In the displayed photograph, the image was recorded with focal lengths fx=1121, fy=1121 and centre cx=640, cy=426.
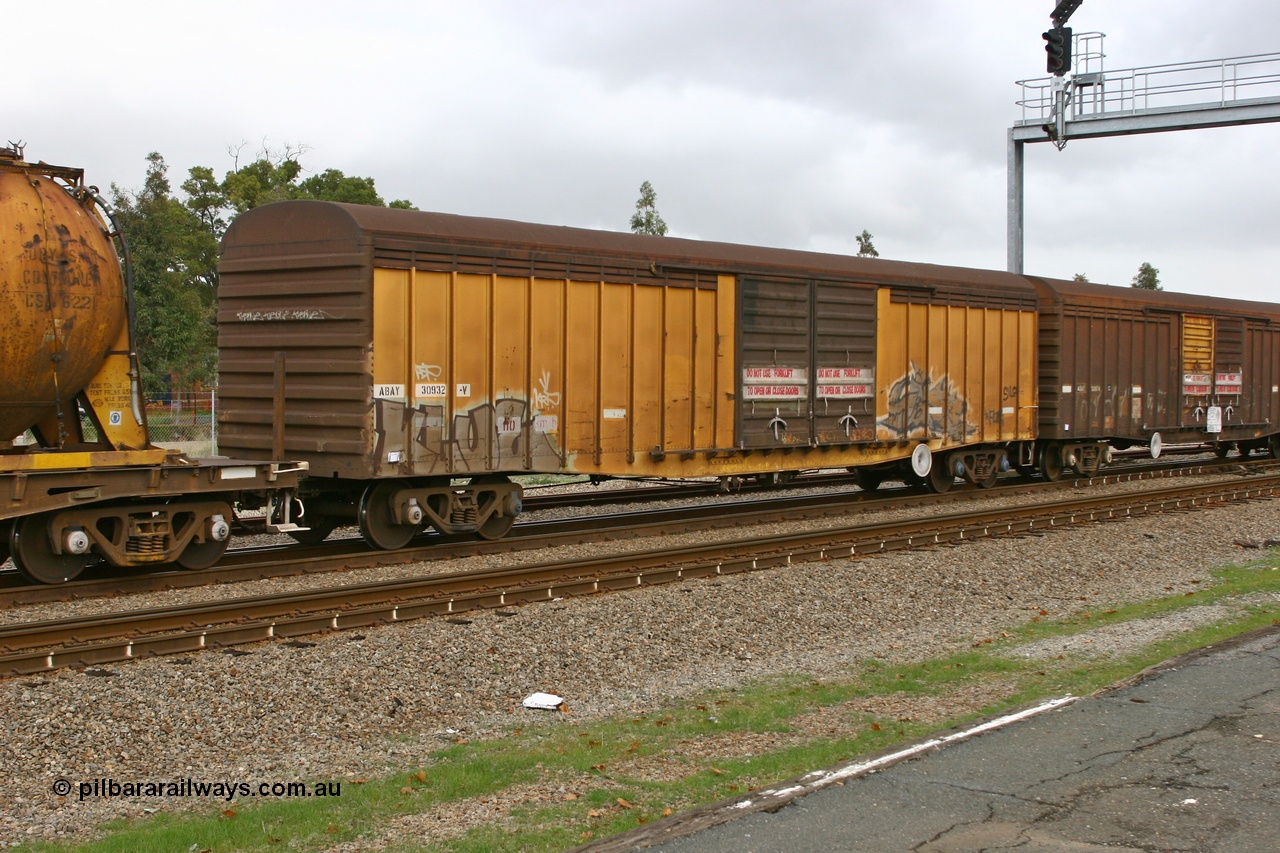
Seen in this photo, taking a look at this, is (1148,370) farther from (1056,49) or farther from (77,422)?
(77,422)

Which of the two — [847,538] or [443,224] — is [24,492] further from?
[847,538]

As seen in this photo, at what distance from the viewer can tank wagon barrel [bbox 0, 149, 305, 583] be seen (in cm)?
942

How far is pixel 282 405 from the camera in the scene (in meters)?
12.0

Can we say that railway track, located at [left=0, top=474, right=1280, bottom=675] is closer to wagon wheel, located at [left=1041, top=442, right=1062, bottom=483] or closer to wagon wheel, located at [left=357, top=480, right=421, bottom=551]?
wagon wheel, located at [left=357, top=480, right=421, bottom=551]

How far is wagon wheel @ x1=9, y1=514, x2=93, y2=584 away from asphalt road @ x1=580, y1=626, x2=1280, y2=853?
724cm

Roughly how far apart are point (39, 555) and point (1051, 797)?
8609 millimetres

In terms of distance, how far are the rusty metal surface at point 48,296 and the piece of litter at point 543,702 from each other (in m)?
5.53

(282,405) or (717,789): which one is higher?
(282,405)

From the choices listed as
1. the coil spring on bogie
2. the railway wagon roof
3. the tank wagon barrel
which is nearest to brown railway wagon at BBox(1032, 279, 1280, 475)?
the railway wagon roof

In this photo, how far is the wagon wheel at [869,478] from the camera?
1880 cm

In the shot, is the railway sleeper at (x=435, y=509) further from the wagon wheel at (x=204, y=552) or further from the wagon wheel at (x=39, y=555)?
the wagon wheel at (x=39, y=555)

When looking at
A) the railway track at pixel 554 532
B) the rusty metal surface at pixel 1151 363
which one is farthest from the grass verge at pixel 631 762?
the rusty metal surface at pixel 1151 363

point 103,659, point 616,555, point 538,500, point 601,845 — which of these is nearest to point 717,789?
point 601,845

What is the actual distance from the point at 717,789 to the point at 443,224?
8120 mm
